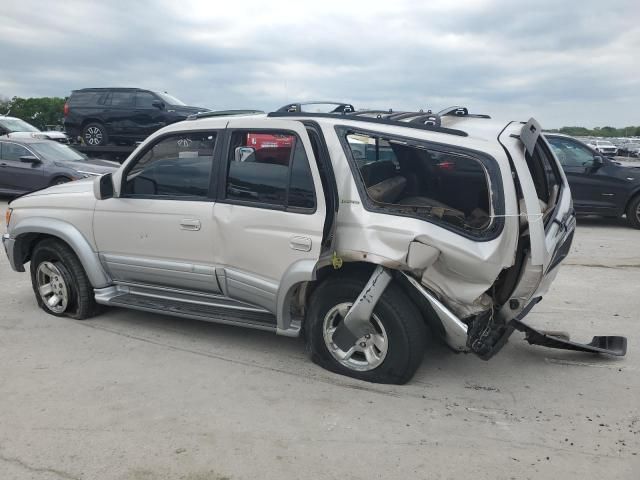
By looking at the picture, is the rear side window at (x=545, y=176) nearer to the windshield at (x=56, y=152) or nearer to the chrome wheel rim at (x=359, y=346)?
the chrome wheel rim at (x=359, y=346)

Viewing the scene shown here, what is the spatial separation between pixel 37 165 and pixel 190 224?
373 inches

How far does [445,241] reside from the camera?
12.1ft

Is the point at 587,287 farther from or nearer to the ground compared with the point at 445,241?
nearer to the ground

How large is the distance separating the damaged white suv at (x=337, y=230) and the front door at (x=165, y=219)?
12 mm

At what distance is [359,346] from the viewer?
4.05 m

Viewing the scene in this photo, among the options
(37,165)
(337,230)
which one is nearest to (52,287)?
(337,230)

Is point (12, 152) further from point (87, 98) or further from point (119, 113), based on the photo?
point (87, 98)

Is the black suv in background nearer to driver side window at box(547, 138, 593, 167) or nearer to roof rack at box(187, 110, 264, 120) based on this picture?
driver side window at box(547, 138, 593, 167)

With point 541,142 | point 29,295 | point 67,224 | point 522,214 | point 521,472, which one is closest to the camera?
point 521,472

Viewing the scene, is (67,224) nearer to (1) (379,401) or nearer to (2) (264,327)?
(2) (264,327)

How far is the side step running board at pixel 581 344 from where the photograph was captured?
173 inches

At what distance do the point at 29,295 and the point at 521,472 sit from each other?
5.23 meters

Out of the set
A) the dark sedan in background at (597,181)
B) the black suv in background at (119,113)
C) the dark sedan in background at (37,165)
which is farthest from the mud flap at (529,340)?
the black suv in background at (119,113)

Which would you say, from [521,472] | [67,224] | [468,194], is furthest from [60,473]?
[468,194]
